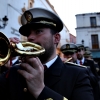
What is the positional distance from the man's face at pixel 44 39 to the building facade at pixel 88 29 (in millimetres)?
26483

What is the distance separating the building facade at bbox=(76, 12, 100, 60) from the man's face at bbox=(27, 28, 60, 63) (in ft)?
86.9

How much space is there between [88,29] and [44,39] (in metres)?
28.0

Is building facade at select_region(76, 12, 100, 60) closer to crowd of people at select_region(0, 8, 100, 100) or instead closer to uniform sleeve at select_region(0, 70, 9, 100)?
crowd of people at select_region(0, 8, 100, 100)

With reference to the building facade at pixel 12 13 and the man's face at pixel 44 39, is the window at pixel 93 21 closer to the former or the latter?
the building facade at pixel 12 13

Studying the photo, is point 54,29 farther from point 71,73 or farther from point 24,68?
point 24,68

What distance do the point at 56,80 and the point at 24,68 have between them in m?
0.47

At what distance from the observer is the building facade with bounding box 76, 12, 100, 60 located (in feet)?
92.1

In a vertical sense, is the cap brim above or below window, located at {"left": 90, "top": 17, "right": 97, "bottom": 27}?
below

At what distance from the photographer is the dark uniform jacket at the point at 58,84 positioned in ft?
4.91

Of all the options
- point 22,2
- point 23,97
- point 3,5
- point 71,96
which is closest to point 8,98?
point 23,97

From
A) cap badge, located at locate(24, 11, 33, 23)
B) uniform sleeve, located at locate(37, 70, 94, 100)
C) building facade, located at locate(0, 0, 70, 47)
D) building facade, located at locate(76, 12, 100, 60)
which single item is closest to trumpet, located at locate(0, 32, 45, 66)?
uniform sleeve, located at locate(37, 70, 94, 100)

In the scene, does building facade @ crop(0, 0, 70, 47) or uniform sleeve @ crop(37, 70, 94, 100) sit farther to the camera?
building facade @ crop(0, 0, 70, 47)

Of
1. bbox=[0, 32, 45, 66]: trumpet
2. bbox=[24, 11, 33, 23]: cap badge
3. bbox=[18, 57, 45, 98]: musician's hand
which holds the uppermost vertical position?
bbox=[24, 11, 33, 23]: cap badge

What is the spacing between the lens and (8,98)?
165 cm
